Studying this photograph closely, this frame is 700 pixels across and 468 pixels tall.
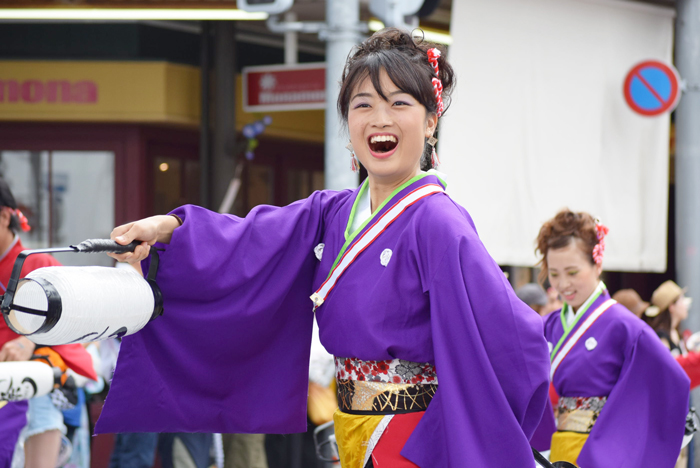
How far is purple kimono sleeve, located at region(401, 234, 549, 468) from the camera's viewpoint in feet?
6.61

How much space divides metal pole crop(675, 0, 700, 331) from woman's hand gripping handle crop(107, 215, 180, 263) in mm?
5577

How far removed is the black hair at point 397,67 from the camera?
7.48 ft

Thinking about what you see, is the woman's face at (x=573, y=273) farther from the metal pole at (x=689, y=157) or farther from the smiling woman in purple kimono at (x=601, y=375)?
the metal pole at (x=689, y=157)

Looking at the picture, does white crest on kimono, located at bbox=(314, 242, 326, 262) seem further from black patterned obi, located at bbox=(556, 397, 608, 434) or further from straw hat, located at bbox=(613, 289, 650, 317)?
straw hat, located at bbox=(613, 289, 650, 317)

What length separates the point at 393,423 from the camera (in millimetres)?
2227

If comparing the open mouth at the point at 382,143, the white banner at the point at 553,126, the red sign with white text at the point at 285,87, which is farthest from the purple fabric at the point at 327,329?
the white banner at the point at 553,126

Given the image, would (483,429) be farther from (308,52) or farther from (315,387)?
(308,52)

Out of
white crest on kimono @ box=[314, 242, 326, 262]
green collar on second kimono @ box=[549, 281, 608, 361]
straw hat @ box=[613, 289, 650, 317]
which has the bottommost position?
straw hat @ box=[613, 289, 650, 317]

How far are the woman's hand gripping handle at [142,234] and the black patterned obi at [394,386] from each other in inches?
26.1

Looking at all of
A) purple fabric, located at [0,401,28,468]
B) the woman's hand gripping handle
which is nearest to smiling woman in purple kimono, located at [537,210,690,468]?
the woman's hand gripping handle

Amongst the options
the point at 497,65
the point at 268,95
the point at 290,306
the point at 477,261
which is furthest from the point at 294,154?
the point at 477,261

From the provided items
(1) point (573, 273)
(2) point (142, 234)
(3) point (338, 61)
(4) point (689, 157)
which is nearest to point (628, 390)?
(1) point (573, 273)

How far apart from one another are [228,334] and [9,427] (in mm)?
1671

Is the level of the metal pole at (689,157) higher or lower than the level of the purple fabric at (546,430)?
higher
